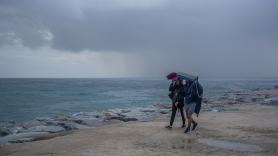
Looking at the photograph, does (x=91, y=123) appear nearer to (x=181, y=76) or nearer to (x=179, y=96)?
(x=179, y=96)

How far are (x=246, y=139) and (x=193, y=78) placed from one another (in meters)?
2.78

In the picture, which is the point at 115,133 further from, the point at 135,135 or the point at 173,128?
the point at 173,128

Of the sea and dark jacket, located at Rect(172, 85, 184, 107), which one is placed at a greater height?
dark jacket, located at Rect(172, 85, 184, 107)

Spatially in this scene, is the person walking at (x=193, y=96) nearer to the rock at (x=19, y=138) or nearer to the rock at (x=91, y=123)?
the rock at (x=19, y=138)

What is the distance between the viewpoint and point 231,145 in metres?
10.6

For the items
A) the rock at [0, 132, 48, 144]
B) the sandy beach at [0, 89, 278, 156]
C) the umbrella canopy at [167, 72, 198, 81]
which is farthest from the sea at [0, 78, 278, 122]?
the umbrella canopy at [167, 72, 198, 81]

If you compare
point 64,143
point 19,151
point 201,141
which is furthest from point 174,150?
point 19,151

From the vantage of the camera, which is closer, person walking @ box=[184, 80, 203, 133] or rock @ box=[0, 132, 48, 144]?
person walking @ box=[184, 80, 203, 133]

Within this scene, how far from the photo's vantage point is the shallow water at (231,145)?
9.98 meters

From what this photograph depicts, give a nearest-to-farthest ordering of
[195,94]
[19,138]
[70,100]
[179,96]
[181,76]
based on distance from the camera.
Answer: [195,94]
[181,76]
[179,96]
[19,138]
[70,100]

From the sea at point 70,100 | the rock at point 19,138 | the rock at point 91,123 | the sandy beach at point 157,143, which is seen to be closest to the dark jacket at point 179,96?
the sandy beach at point 157,143

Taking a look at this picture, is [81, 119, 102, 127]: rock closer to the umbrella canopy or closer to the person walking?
the umbrella canopy

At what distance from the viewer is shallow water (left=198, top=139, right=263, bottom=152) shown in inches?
393

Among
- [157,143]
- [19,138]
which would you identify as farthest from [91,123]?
[157,143]
